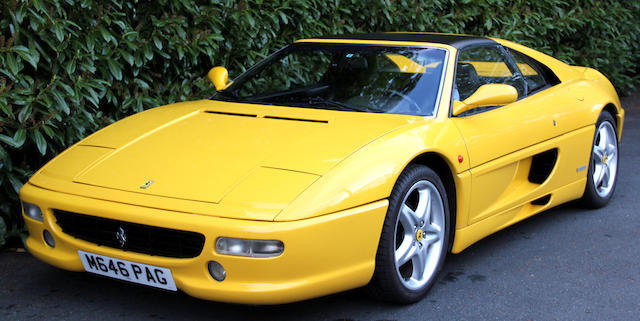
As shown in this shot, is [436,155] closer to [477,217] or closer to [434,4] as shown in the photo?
[477,217]

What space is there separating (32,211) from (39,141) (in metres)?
0.96

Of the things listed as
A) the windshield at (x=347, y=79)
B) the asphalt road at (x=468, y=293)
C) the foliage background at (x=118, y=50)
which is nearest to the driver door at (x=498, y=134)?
the windshield at (x=347, y=79)

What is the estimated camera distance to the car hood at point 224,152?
9.55 feet

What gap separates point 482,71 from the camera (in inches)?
169

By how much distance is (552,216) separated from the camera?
498cm

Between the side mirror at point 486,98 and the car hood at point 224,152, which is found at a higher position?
the car hood at point 224,152

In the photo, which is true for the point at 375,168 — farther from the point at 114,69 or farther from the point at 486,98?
the point at 114,69

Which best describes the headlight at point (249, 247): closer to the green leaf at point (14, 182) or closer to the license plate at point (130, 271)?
the license plate at point (130, 271)

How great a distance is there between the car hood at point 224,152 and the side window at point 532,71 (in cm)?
138

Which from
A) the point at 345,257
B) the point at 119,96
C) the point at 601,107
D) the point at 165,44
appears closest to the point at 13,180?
the point at 119,96

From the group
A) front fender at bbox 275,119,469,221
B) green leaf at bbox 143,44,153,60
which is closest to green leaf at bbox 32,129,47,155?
green leaf at bbox 143,44,153,60

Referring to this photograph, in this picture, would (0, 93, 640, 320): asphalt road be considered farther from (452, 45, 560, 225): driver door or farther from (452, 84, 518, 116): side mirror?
(452, 84, 518, 116): side mirror

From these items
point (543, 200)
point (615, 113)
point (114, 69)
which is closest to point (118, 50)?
point (114, 69)

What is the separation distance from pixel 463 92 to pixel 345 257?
4.79 ft
